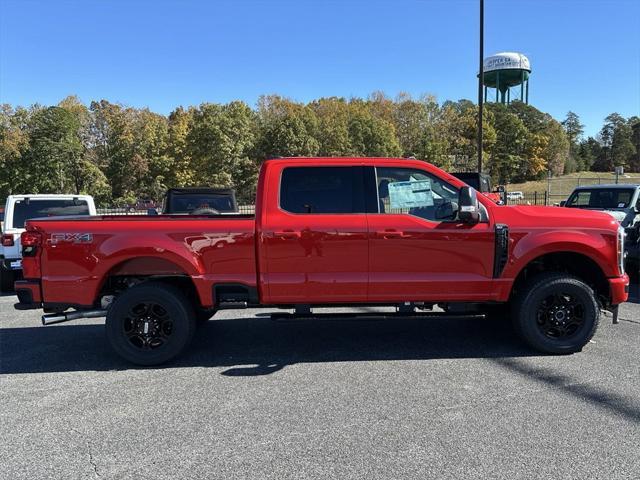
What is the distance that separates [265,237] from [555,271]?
123 inches

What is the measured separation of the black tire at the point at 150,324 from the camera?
4.98 metres

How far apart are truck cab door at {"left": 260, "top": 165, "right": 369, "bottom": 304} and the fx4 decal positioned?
68.3 inches

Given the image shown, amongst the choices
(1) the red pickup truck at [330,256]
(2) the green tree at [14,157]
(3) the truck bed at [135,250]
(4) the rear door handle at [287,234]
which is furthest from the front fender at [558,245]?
(2) the green tree at [14,157]

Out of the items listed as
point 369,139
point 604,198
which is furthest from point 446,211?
point 369,139

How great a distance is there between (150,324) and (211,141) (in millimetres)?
35743

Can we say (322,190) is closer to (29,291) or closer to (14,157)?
(29,291)

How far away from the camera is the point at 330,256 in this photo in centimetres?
498

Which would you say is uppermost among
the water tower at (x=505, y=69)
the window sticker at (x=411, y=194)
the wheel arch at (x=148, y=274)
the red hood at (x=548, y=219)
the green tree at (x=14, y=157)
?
the water tower at (x=505, y=69)

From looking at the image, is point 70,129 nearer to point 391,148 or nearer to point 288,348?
point 391,148

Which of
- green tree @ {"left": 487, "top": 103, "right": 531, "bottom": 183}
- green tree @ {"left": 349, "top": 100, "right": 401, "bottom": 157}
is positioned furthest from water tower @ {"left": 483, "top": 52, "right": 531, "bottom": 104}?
green tree @ {"left": 349, "top": 100, "right": 401, "bottom": 157}

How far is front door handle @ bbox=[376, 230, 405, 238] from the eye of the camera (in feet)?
16.3

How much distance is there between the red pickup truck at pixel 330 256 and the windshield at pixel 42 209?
519 cm

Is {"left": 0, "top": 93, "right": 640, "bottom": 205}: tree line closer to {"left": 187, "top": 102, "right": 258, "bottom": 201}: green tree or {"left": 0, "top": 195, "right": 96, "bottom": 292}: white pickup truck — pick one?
{"left": 187, "top": 102, "right": 258, "bottom": 201}: green tree

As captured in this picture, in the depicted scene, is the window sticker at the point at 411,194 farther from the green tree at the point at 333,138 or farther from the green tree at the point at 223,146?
the green tree at the point at 333,138
